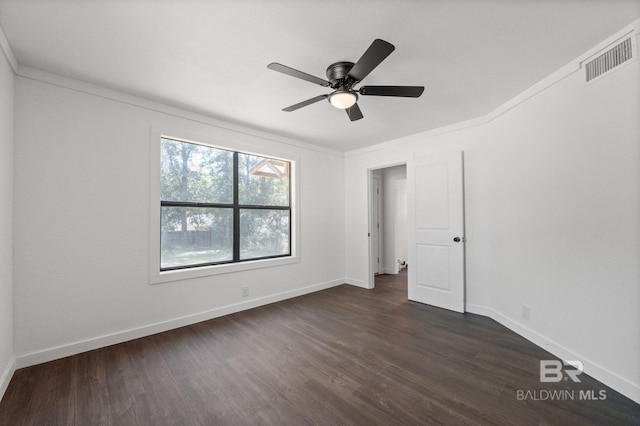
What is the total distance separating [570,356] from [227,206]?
3.88m

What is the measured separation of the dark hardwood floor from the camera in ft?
5.43

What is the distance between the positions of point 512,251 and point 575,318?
87cm

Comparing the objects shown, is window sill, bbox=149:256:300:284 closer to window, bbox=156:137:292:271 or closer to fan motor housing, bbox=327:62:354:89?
window, bbox=156:137:292:271

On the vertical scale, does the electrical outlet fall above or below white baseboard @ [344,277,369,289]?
above

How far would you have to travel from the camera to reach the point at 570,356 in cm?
221

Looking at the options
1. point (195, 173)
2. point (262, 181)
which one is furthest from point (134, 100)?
point (262, 181)

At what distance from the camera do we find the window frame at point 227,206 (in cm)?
289

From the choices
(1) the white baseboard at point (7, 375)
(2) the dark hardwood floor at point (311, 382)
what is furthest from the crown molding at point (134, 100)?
(2) the dark hardwood floor at point (311, 382)

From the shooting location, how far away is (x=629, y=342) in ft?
5.94

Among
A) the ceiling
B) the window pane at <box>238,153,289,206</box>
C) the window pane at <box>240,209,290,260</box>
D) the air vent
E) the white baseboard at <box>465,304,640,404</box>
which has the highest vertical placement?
the ceiling

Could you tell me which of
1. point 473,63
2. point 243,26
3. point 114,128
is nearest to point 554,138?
point 473,63

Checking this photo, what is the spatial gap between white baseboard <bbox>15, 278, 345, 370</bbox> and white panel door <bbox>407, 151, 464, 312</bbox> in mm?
2080

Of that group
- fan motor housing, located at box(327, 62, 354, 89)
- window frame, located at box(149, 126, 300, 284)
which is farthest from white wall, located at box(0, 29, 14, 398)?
fan motor housing, located at box(327, 62, 354, 89)

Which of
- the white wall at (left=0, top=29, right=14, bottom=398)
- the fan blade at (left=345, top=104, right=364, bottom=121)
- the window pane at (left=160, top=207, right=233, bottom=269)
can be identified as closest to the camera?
the white wall at (left=0, top=29, right=14, bottom=398)
